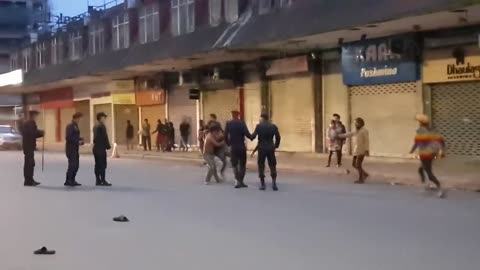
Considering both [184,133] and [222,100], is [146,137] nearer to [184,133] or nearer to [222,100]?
[184,133]

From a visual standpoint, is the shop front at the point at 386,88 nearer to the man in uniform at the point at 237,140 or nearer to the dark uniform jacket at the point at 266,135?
the man in uniform at the point at 237,140

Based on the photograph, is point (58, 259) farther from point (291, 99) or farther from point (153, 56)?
point (153, 56)

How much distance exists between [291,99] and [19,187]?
14.8 metres

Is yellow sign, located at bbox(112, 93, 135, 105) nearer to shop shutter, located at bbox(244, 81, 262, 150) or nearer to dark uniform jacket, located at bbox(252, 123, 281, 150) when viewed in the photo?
shop shutter, located at bbox(244, 81, 262, 150)

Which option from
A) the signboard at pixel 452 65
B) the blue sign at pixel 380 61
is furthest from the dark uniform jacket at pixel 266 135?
the blue sign at pixel 380 61

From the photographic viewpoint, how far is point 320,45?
87.7 feet

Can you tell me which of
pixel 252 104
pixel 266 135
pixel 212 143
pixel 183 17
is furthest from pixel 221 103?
pixel 266 135

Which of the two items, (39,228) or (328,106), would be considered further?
(328,106)

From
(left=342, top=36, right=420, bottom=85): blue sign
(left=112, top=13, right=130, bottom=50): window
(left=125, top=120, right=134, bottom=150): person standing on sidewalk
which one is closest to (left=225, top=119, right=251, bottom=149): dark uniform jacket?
(left=342, top=36, right=420, bottom=85): blue sign

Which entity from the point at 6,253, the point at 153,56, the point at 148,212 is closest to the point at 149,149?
the point at 153,56

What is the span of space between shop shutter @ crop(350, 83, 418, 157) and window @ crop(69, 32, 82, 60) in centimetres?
2560

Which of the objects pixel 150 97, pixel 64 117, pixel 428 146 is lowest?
pixel 428 146

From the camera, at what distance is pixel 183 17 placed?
1357 inches

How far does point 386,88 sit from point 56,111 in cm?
3851
